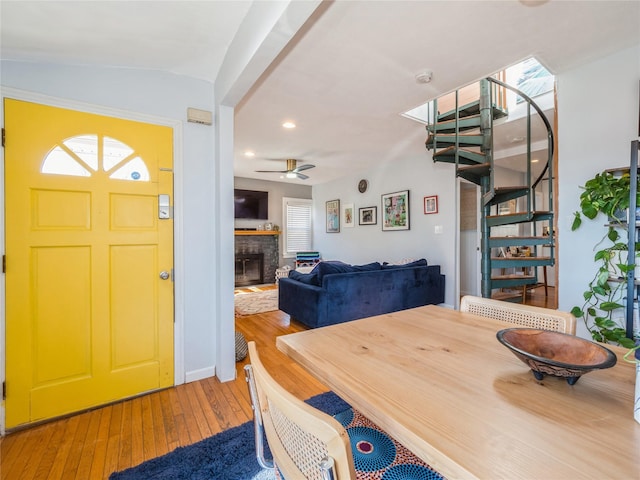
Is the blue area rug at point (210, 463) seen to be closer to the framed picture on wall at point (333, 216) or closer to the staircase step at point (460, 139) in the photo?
the staircase step at point (460, 139)

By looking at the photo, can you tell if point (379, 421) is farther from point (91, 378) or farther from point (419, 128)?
point (419, 128)

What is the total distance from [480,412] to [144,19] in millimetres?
2207

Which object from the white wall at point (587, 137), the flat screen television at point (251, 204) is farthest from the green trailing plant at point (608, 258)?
the flat screen television at point (251, 204)

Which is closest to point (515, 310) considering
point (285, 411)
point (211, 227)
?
point (285, 411)

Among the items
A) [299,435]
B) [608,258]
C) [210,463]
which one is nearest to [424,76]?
[608,258]

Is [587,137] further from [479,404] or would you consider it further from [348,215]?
[348,215]

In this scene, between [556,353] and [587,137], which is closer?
[556,353]

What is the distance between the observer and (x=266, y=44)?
1.52 meters

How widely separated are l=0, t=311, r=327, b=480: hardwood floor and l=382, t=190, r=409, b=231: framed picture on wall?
3441 mm

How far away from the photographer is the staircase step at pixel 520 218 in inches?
114

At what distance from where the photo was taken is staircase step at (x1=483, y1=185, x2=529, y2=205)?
3.03 metres

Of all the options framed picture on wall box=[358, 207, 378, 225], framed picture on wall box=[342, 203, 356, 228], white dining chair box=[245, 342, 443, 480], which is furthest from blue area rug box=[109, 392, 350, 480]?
framed picture on wall box=[342, 203, 356, 228]

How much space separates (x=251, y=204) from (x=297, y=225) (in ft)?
4.24

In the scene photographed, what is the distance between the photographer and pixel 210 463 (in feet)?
4.71
